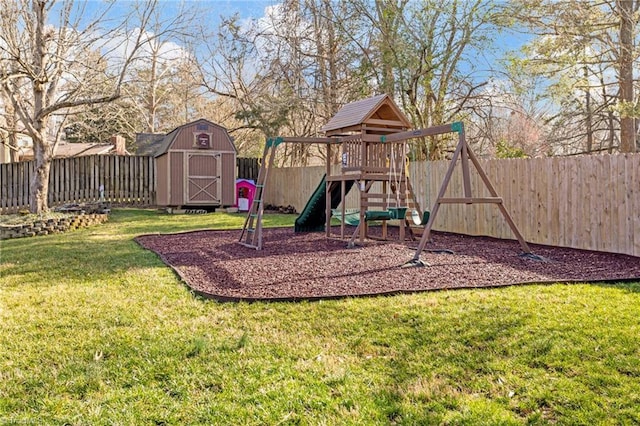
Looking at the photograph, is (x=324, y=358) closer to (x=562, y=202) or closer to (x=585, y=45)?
(x=562, y=202)

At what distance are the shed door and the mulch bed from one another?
8.05 metres

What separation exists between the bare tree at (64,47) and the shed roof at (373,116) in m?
5.18

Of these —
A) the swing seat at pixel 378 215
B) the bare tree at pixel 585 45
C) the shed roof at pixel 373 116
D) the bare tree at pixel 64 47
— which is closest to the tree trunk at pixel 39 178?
the bare tree at pixel 64 47

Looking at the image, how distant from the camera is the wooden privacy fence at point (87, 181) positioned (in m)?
16.2

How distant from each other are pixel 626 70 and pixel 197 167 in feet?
41.9

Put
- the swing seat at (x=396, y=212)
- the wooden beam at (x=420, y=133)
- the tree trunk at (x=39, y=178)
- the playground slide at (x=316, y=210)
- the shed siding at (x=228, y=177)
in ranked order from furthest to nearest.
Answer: the shed siding at (x=228, y=177), the tree trunk at (x=39, y=178), the playground slide at (x=316, y=210), the swing seat at (x=396, y=212), the wooden beam at (x=420, y=133)

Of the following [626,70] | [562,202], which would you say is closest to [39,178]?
[562,202]

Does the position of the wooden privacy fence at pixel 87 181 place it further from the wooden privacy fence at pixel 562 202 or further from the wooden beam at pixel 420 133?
the wooden beam at pixel 420 133

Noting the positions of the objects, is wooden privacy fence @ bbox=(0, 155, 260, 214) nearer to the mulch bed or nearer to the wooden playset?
the mulch bed

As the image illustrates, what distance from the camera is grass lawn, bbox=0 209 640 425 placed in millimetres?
2719

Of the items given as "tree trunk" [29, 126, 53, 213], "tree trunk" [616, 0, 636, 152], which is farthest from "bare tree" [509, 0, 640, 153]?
"tree trunk" [29, 126, 53, 213]

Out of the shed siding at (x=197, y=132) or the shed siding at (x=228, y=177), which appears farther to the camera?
the shed siding at (x=228, y=177)

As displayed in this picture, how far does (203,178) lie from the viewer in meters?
17.4

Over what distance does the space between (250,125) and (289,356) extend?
57.0 feet
